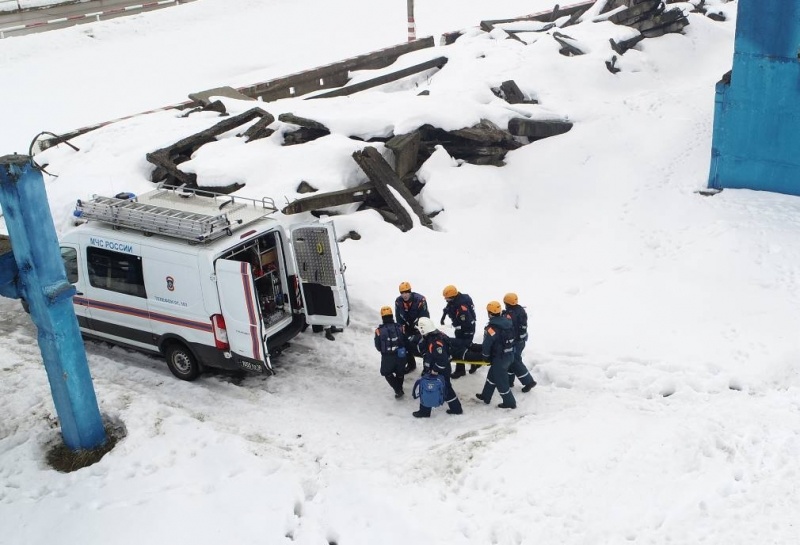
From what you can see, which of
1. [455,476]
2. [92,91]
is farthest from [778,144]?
[92,91]

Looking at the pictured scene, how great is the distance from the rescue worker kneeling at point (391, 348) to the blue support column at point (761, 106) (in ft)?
23.4

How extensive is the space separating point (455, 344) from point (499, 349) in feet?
3.30

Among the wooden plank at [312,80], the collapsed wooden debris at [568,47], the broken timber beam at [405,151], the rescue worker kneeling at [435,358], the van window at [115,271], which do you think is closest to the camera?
the rescue worker kneeling at [435,358]

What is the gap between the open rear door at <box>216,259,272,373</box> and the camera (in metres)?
9.29

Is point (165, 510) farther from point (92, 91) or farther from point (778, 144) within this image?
point (92, 91)

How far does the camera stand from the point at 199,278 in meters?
9.57

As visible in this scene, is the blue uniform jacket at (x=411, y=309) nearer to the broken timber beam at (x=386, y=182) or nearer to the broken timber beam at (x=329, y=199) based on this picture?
the broken timber beam at (x=386, y=182)

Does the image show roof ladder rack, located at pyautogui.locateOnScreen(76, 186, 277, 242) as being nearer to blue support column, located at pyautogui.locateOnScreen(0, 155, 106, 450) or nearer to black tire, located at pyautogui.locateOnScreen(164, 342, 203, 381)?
black tire, located at pyautogui.locateOnScreen(164, 342, 203, 381)

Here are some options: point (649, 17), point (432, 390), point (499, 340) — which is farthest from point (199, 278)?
point (649, 17)

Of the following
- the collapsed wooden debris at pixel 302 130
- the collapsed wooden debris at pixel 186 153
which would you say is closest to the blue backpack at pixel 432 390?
the collapsed wooden debris at pixel 186 153

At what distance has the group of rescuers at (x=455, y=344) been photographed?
9258 mm

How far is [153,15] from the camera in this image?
104 feet

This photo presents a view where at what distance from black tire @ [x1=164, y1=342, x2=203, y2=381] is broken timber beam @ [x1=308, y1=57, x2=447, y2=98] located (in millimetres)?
9229

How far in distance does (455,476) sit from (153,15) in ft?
95.2
